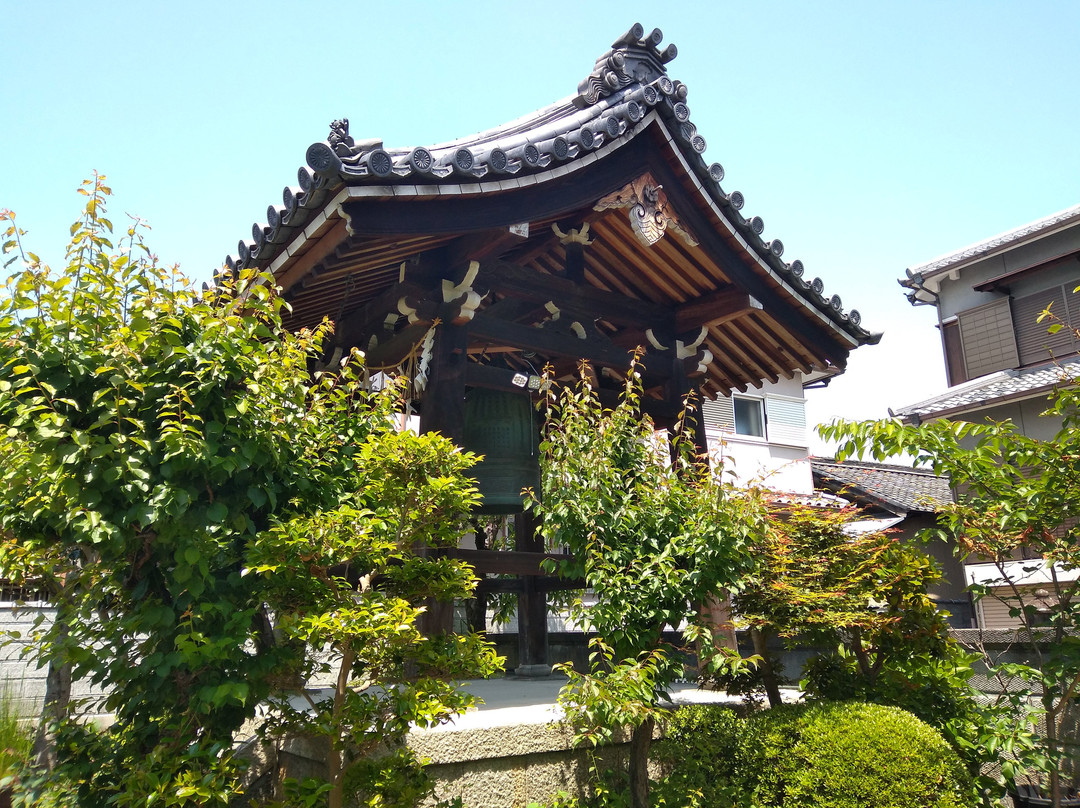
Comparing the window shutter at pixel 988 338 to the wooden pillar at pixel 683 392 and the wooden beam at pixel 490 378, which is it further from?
the wooden beam at pixel 490 378

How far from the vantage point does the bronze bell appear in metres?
6.60

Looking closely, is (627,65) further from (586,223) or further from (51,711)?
(51,711)

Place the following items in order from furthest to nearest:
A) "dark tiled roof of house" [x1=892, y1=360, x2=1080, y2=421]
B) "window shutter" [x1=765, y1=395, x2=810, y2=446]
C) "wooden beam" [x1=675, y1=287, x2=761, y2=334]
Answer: "window shutter" [x1=765, y1=395, x2=810, y2=446] → "dark tiled roof of house" [x1=892, y1=360, x2=1080, y2=421] → "wooden beam" [x1=675, y1=287, x2=761, y2=334]

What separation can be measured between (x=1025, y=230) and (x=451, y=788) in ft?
64.0

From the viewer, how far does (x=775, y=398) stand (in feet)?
68.5

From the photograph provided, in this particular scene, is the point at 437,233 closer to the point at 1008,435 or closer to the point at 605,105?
the point at 605,105

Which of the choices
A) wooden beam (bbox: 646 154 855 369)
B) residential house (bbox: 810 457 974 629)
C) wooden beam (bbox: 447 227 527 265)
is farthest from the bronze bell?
residential house (bbox: 810 457 974 629)

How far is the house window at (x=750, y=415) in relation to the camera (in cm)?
2038

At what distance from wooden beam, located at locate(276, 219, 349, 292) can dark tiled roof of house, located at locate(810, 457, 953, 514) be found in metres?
14.2

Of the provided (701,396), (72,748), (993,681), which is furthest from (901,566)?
(72,748)

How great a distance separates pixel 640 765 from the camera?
4871mm

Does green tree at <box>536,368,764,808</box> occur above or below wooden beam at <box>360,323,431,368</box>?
below

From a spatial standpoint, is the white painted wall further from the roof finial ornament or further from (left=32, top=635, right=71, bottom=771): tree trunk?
(left=32, top=635, right=71, bottom=771): tree trunk

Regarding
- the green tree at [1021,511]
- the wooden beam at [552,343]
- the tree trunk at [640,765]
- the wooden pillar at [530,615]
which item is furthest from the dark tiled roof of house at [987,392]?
the tree trunk at [640,765]
